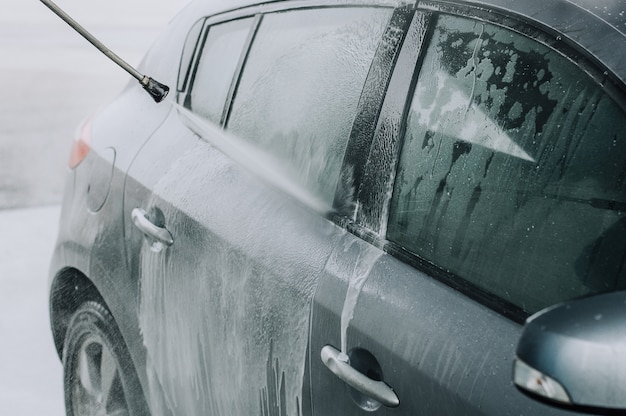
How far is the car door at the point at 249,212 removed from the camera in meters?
1.87

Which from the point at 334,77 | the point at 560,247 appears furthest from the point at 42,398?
the point at 560,247

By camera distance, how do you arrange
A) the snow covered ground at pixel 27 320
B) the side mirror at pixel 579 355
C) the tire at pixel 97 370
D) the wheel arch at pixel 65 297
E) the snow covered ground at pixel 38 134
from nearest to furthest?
the side mirror at pixel 579 355, the tire at pixel 97 370, the wheel arch at pixel 65 297, the snow covered ground at pixel 27 320, the snow covered ground at pixel 38 134

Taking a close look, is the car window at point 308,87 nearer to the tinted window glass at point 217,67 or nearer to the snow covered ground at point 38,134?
the tinted window glass at point 217,67

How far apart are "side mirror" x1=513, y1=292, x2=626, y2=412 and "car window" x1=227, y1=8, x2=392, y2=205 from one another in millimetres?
869

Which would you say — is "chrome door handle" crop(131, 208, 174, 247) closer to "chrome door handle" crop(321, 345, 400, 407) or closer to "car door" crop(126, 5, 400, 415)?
"car door" crop(126, 5, 400, 415)

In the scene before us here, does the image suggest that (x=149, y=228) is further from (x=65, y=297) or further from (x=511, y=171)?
(x=511, y=171)

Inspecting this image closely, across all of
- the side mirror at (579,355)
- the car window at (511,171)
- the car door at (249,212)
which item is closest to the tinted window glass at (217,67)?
the car door at (249,212)

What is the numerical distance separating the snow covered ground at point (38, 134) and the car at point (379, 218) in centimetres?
125

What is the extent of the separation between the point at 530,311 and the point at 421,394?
0.76 ft

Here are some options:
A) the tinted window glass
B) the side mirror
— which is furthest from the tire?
the side mirror

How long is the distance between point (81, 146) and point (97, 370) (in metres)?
0.77

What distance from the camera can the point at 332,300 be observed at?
5.61 feet

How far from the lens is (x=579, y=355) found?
1.04m

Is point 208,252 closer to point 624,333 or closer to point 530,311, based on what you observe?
point 530,311
